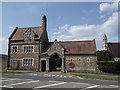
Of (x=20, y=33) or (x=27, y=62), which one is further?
(x=20, y=33)

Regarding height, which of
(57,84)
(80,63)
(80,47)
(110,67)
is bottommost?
(57,84)

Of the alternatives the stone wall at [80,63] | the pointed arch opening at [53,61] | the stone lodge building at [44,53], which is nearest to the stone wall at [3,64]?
the stone lodge building at [44,53]

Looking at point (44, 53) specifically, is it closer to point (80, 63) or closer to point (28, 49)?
point (28, 49)

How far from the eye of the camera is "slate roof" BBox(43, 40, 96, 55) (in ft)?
99.0

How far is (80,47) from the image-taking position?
31.9 meters

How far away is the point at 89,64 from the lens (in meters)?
29.4

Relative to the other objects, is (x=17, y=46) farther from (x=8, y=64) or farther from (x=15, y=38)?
(x=8, y=64)

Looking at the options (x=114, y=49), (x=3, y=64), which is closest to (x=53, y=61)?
(x=3, y=64)

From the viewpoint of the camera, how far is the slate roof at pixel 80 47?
99.0ft

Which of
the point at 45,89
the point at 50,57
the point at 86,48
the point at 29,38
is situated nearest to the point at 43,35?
the point at 29,38

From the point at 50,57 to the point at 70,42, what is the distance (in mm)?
7165

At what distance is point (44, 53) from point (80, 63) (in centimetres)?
Result: 958

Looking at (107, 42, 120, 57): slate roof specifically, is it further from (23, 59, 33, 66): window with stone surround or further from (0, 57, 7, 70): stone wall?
(0, 57, 7, 70): stone wall

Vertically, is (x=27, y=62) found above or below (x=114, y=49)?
below
